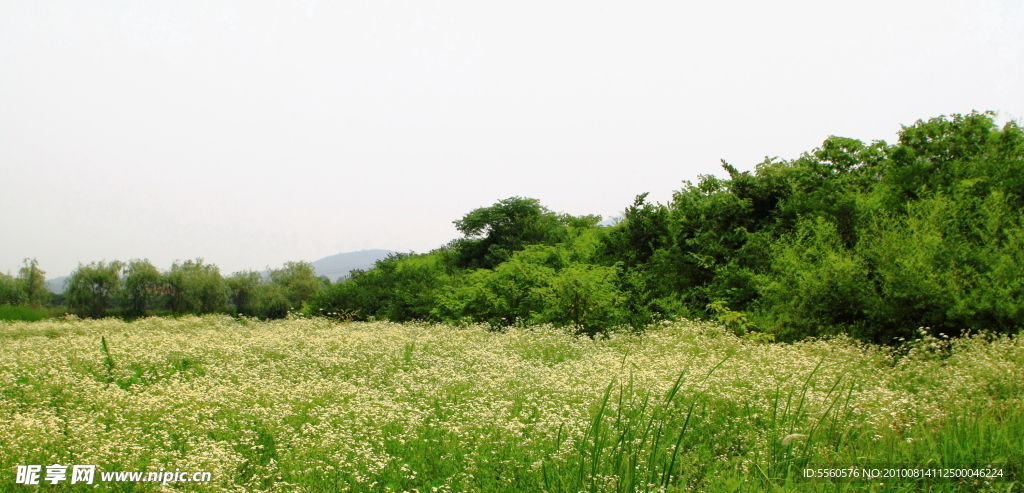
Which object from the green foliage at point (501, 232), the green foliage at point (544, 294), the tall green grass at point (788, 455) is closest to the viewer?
the tall green grass at point (788, 455)

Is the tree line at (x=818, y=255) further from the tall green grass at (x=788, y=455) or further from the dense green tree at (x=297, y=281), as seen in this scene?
the dense green tree at (x=297, y=281)

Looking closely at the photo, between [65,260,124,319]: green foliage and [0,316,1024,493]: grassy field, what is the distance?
20.2m

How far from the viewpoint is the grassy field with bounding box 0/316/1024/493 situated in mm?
4039

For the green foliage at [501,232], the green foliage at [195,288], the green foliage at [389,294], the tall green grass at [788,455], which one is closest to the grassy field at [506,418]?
the tall green grass at [788,455]

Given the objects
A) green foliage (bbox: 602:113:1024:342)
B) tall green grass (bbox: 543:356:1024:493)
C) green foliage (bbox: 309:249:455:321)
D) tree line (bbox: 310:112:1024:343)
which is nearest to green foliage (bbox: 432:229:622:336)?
tree line (bbox: 310:112:1024:343)

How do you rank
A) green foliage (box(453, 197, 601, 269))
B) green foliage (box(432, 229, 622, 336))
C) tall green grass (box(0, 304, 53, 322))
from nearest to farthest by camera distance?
green foliage (box(432, 229, 622, 336)) < tall green grass (box(0, 304, 53, 322)) < green foliage (box(453, 197, 601, 269))

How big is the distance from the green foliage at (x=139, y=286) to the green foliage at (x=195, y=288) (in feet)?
2.73

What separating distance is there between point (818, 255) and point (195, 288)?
27.4 m

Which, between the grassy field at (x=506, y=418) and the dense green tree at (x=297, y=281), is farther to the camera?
the dense green tree at (x=297, y=281)

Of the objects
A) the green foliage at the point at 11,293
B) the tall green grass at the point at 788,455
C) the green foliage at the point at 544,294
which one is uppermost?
the green foliage at the point at 11,293

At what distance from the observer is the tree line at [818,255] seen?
9141mm

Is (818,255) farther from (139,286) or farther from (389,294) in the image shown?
(139,286)

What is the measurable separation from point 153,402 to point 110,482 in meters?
1.55

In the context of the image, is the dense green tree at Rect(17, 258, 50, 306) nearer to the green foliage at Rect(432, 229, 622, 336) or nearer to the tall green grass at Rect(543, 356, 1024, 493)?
the green foliage at Rect(432, 229, 622, 336)
